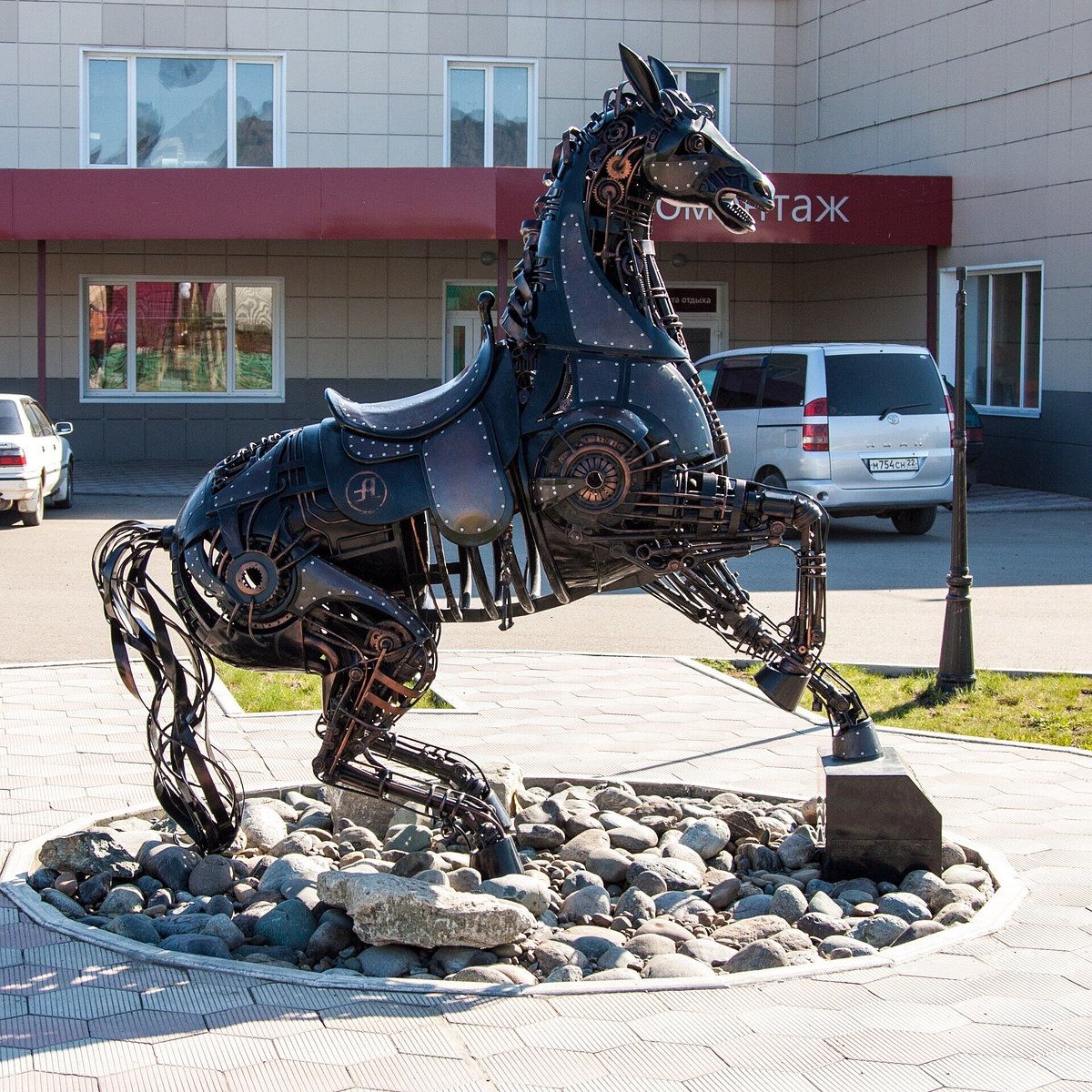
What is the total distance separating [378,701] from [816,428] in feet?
37.5

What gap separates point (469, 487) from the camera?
5.03 m

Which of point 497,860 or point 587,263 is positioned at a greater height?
point 587,263

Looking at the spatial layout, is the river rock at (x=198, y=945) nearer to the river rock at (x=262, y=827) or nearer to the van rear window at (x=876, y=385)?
the river rock at (x=262, y=827)

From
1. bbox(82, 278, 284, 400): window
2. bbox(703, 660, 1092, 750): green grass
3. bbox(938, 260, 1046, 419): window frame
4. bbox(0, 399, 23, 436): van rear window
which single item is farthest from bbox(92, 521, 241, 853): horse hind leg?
bbox(82, 278, 284, 400): window

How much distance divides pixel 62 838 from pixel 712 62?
2343 cm

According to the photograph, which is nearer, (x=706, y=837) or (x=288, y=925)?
(x=288, y=925)

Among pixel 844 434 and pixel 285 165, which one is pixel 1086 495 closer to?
pixel 844 434

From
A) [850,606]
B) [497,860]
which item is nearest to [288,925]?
[497,860]

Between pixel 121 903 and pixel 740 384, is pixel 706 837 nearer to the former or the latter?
pixel 121 903

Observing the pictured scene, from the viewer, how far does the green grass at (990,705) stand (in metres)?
7.93

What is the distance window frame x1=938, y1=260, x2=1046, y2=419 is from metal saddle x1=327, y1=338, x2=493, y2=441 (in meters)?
15.9

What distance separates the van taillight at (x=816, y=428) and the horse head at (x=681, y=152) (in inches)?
428

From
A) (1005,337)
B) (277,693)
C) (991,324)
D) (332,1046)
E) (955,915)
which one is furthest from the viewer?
(991,324)

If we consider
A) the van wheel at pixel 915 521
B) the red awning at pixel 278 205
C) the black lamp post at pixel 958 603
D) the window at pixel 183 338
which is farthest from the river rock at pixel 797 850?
the window at pixel 183 338
